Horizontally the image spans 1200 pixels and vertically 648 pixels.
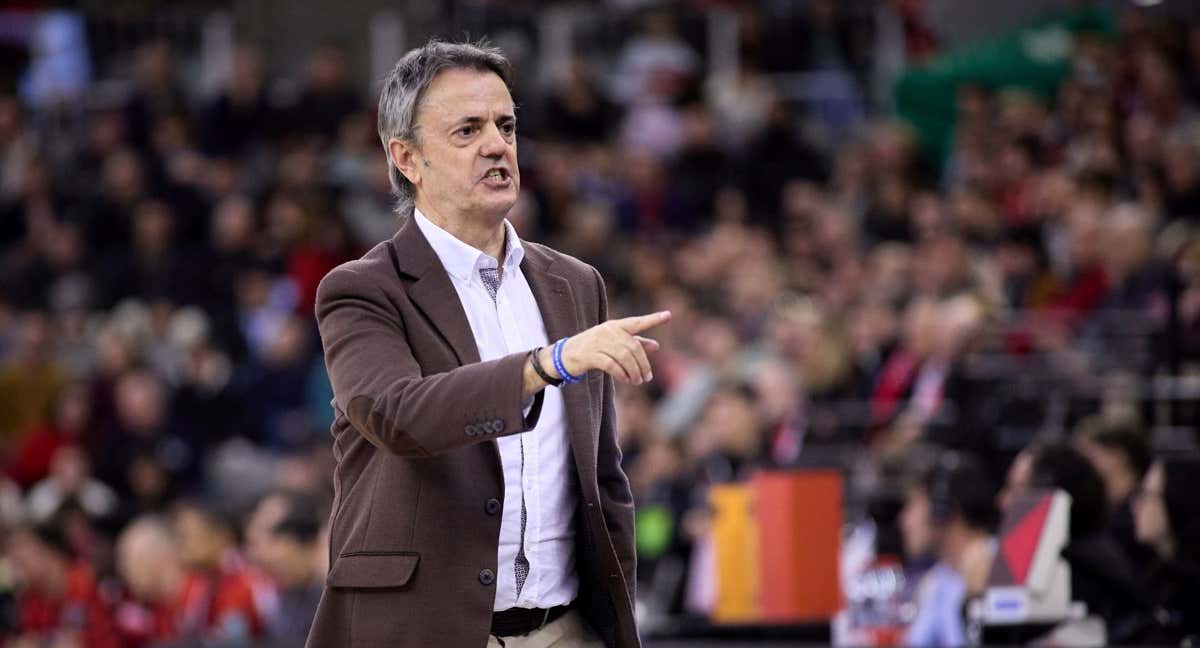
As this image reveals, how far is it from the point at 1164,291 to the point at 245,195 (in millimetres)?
8782

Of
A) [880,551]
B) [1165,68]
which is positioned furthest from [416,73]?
[1165,68]

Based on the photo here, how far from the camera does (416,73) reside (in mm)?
3852

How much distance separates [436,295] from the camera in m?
3.79

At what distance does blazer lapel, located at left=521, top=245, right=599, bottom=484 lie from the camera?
3818mm

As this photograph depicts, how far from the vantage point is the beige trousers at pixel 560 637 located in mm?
3793

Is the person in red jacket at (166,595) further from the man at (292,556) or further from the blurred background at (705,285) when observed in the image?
the man at (292,556)

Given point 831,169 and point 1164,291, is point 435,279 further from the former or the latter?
point 831,169

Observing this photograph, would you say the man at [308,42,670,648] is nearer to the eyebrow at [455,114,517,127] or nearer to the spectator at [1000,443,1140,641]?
the eyebrow at [455,114,517,127]

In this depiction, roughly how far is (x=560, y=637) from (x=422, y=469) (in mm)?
485

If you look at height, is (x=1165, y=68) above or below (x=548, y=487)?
above

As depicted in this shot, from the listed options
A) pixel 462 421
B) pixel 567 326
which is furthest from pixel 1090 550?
pixel 462 421

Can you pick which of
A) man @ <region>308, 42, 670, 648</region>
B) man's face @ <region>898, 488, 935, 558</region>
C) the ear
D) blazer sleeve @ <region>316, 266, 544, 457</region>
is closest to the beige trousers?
man @ <region>308, 42, 670, 648</region>

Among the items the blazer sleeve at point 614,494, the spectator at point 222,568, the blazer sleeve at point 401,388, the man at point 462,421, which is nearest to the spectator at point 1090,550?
the blazer sleeve at point 614,494

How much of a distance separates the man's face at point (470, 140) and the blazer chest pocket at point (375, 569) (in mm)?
722
